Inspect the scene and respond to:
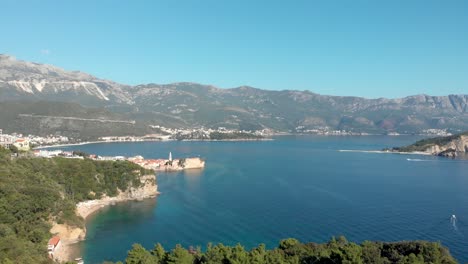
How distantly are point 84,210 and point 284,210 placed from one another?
13.1 m

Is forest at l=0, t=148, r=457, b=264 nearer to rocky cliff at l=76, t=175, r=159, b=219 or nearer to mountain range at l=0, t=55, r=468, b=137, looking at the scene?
rocky cliff at l=76, t=175, r=159, b=219

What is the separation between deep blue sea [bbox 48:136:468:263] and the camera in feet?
78.4

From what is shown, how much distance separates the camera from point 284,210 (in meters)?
30.4

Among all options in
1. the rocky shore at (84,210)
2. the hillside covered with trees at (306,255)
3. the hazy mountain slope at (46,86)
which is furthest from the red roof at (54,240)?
the hazy mountain slope at (46,86)

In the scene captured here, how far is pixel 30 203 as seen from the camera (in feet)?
70.7

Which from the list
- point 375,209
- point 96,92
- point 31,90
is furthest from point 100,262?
point 96,92

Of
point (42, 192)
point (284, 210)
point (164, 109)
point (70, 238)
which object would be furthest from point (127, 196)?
point (164, 109)

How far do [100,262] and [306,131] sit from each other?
13898 centimetres

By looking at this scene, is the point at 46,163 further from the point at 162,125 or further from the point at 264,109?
the point at 264,109

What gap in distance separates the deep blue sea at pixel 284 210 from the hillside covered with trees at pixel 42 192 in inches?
82.5

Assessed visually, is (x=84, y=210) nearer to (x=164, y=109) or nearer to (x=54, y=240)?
(x=54, y=240)

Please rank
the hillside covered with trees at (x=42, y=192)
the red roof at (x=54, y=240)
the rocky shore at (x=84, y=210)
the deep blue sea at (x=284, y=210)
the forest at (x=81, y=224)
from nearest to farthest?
the forest at (x=81, y=224)
the hillside covered with trees at (x=42, y=192)
the red roof at (x=54, y=240)
the rocky shore at (x=84, y=210)
the deep blue sea at (x=284, y=210)

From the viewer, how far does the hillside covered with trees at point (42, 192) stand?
17.8m

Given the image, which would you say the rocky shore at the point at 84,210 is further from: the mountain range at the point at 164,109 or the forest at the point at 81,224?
the mountain range at the point at 164,109
